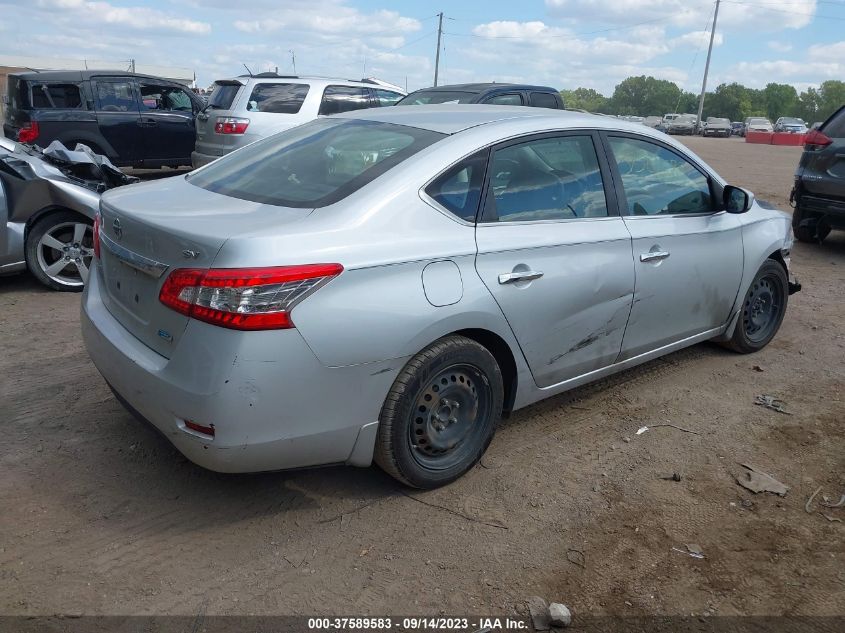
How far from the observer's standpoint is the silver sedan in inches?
106

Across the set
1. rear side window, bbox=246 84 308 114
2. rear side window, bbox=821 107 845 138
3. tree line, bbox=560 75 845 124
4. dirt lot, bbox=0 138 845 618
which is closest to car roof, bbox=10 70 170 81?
rear side window, bbox=246 84 308 114

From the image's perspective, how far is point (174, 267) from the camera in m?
2.78

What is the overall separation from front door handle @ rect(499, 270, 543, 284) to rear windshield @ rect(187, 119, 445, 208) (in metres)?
0.69

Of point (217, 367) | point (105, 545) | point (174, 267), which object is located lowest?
point (105, 545)

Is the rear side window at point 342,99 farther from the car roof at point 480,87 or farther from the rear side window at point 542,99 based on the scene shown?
the rear side window at point 542,99

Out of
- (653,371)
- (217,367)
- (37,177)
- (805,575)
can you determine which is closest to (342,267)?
(217,367)

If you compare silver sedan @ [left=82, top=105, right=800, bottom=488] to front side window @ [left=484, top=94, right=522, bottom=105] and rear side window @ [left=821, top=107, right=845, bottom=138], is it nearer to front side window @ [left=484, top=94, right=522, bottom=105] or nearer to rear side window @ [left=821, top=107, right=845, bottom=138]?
rear side window @ [left=821, top=107, right=845, bottom=138]

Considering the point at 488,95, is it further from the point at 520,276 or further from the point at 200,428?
the point at 200,428

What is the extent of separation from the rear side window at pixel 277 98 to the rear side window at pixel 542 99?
3.26 m

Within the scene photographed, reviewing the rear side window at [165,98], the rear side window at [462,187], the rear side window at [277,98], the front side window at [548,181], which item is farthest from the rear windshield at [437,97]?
the rear side window at [462,187]

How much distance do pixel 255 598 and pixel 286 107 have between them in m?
8.55


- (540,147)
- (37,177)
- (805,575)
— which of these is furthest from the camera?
(37,177)

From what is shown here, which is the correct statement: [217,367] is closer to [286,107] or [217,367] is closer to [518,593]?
[518,593]

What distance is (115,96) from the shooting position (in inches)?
451
